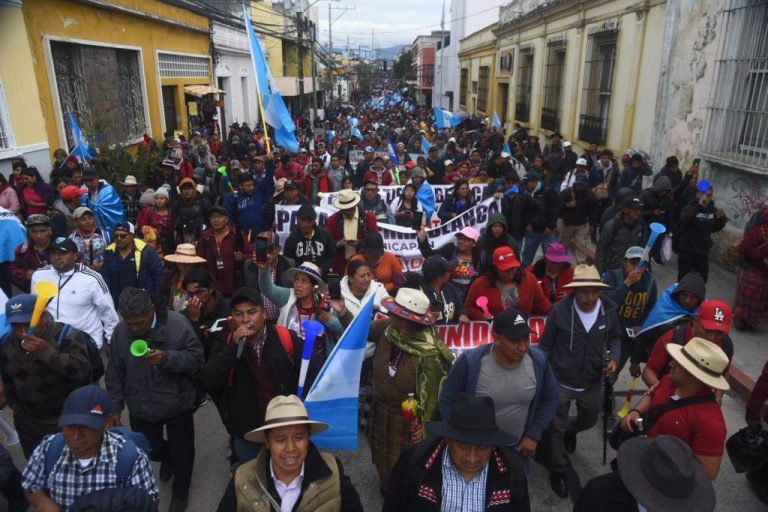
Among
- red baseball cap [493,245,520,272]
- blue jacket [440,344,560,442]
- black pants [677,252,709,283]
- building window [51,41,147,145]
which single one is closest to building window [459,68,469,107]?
building window [51,41,147,145]

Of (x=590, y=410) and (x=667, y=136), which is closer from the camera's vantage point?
(x=590, y=410)

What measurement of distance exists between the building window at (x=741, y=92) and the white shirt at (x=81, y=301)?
8.52 metres

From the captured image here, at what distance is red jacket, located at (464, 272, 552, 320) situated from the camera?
15.4ft

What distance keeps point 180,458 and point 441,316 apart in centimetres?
231

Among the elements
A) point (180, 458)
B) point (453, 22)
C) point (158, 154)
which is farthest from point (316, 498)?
point (453, 22)

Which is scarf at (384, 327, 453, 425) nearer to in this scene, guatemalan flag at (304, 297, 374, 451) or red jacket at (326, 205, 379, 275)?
guatemalan flag at (304, 297, 374, 451)

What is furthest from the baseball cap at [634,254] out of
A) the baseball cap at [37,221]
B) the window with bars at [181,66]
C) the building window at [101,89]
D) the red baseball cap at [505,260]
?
the window with bars at [181,66]

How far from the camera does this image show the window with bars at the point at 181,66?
60.2 feet

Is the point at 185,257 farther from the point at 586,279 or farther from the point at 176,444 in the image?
the point at 586,279

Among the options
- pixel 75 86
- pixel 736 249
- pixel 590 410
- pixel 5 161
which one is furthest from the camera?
pixel 75 86

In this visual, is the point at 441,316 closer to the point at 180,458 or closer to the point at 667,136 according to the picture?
the point at 180,458

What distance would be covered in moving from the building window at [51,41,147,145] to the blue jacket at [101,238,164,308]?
7.30 m

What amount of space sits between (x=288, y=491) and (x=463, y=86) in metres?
39.8

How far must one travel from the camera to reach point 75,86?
12922 mm
